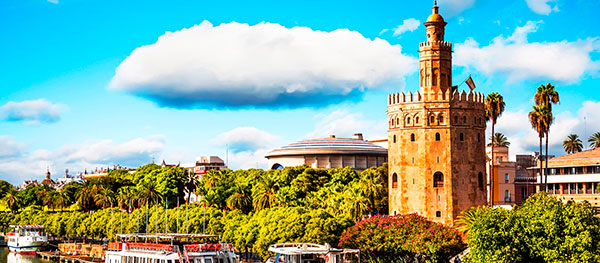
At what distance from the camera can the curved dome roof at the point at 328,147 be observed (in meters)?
140

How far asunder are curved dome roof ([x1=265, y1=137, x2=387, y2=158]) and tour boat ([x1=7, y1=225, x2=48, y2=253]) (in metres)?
54.9

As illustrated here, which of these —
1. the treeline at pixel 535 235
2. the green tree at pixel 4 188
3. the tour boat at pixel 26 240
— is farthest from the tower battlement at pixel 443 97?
the green tree at pixel 4 188

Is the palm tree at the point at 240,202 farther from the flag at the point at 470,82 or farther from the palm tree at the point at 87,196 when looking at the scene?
the palm tree at the point at 87,196

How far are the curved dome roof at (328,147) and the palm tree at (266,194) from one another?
50.2 m

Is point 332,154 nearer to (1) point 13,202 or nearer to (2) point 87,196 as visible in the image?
(2) point 87,196

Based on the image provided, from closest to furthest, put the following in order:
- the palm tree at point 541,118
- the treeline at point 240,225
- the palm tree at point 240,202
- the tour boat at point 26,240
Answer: the treeline at point 240,225 < the palm tree at point 541,118 < the palm tree at point 240,202 < the tour boat at point 26,240

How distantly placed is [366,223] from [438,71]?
18.4 metres

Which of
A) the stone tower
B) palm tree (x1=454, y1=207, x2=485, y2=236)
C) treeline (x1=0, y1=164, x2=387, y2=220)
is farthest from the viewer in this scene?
treeline (x1=0, y1=164, x2=387, y2=220)

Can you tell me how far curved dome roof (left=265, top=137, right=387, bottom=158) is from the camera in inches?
5512

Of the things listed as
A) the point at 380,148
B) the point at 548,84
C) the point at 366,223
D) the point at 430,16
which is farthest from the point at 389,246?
the point at 380,148

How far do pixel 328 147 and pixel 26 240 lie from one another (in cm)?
6139

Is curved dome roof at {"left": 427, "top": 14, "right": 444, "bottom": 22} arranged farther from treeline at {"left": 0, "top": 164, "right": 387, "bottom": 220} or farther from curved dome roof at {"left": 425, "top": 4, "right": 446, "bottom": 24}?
treeline at {"left": 0, "top": 164, "right": 387, "bottom": 220}

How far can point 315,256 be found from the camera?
52.8 metres

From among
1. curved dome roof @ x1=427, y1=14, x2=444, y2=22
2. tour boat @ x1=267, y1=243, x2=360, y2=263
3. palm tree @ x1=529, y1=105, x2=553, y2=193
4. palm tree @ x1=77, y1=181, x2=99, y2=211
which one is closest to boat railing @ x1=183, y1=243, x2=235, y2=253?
tour boat @ x1=267, y1=243, x2=360, y2=263
